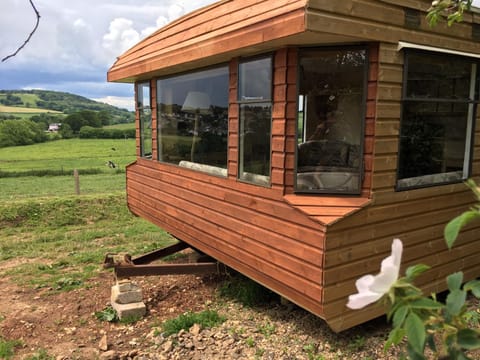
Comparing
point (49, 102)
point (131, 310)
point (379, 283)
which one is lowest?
point (131, 310)

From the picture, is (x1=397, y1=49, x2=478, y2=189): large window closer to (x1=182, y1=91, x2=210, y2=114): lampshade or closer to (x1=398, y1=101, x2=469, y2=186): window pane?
(x1=398, y1=101, x2=469, y2=186): window pane

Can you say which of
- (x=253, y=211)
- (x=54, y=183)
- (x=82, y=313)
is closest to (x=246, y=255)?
(x=253, y=211)

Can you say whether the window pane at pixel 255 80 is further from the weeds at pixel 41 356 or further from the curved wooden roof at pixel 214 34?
the weeds at pixel 41 356

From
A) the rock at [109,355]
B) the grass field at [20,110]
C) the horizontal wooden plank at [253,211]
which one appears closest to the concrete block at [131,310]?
the rock at [109,355]

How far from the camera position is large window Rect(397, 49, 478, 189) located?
12.9 ft

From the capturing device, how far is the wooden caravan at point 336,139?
12.0 feet

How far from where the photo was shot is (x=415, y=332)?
929 mm

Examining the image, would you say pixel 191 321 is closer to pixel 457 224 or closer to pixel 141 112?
pixel 141 112

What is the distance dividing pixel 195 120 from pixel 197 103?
240 millimetres

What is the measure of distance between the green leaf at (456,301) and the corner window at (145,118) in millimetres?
6340

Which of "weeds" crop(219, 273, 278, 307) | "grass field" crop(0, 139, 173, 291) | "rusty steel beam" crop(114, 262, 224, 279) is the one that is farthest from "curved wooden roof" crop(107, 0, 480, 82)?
"grass field" crop(0, 139, 173, 291)

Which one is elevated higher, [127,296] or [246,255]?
[246,255]

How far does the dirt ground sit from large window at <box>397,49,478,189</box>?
3.11 metres

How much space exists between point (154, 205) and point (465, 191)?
4.45m
